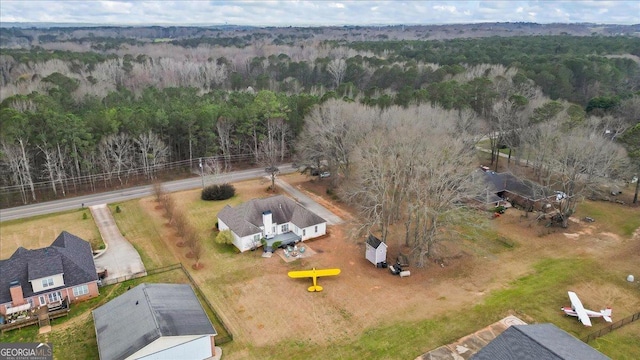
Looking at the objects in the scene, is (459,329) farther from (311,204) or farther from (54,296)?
(54,296)

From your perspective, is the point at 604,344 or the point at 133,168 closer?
the point at 604,344

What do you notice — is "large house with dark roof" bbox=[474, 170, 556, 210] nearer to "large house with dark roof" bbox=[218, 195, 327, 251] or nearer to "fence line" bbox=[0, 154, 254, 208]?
"large house with dark roof" bbox=[218, 195, 327, 251]

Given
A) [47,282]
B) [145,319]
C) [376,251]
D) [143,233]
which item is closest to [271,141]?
[143,233]

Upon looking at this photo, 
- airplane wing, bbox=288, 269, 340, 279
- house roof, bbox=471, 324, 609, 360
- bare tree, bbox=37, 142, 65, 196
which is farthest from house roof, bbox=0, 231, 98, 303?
house roof, bbox=471, 324, 609, 360

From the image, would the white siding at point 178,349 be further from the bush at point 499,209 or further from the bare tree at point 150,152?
the bare tree at point 150,152

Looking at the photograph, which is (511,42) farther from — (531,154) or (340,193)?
(340,193)

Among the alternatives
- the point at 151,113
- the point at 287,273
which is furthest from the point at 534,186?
the point at 151,113
